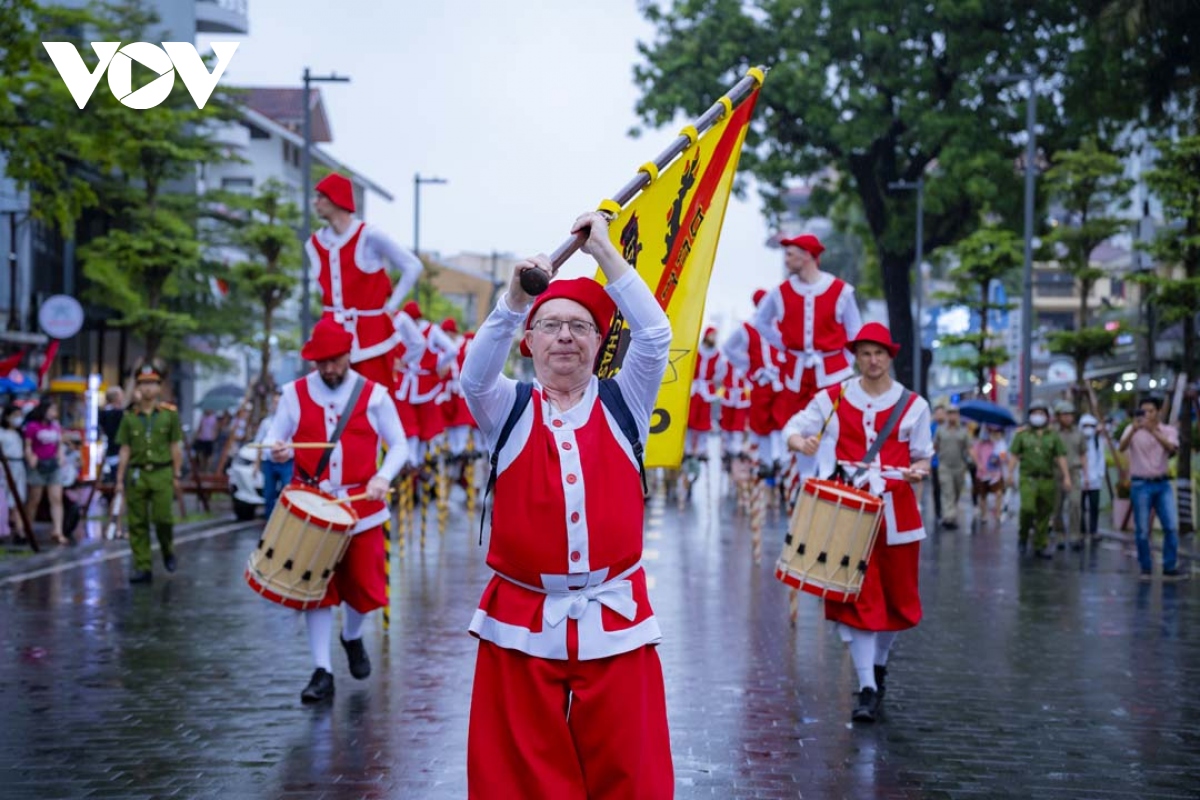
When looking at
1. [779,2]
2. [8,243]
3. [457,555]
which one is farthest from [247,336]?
[457,555]

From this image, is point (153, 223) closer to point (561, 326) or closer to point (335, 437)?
point (335, 437)

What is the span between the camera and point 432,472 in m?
23.3

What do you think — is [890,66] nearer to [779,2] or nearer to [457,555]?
[779,2]

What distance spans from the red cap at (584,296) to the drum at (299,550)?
4.58 metres

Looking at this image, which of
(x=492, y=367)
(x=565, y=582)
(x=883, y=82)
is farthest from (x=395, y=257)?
(x=883, y=82)

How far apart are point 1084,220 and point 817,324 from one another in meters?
32.0

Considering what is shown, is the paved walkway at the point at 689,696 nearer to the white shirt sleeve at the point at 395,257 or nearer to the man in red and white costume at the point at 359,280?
the man in red and white costume at the point at 359,280

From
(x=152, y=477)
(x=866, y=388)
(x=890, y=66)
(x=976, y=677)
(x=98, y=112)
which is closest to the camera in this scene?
(x=866, y=388)

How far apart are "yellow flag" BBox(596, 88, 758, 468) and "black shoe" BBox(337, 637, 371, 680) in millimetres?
3965

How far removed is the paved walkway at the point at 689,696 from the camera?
8.19 meters

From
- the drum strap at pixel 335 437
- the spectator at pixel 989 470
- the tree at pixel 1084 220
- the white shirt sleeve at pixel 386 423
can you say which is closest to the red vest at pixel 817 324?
the white shirt sleeve at pixel 386 423

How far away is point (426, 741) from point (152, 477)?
9.30 meters

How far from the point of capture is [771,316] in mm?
15031

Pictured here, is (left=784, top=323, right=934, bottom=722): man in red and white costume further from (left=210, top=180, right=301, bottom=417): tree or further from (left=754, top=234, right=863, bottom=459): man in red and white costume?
(left=210, top=180, right=301, bottom=417): tree
